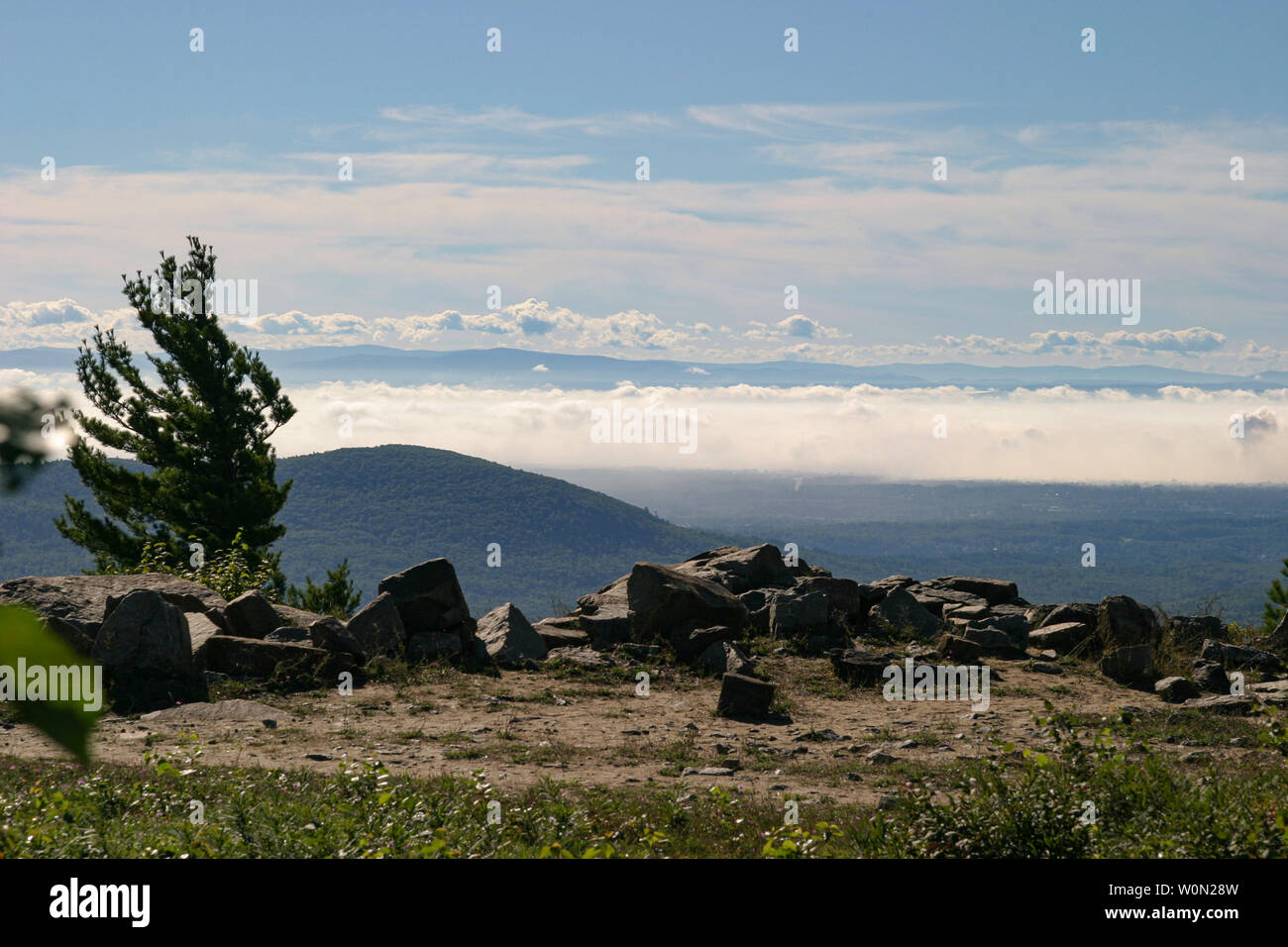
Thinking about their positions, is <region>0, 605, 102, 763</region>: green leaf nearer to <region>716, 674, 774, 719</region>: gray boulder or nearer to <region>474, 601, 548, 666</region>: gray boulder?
<region>716, 674, 774, 719</region>: gray boulder

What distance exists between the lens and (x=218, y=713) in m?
14.8

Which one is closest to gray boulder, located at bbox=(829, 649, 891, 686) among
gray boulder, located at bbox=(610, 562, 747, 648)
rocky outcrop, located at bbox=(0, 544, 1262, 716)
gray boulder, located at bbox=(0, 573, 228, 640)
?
rocky outcrop, located at bbox=(0, 544, 1262, 716)

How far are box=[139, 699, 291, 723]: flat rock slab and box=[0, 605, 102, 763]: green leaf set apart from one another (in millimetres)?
14607

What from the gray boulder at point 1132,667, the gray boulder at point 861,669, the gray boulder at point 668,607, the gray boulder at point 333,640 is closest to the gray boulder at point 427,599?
the gray boulder at point 333,640

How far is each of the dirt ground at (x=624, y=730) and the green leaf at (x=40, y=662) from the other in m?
10.0

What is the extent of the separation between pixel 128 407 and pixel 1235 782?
36.2 m

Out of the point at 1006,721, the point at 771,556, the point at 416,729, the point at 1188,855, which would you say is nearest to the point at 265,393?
the point at 771,556

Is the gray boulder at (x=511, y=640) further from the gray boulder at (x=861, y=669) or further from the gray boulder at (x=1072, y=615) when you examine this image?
the gray boulder at (x=1072, y=615)

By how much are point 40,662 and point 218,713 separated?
15.2 metres

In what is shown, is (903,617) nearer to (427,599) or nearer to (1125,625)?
(1125,625)

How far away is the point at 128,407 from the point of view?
1452 inches
